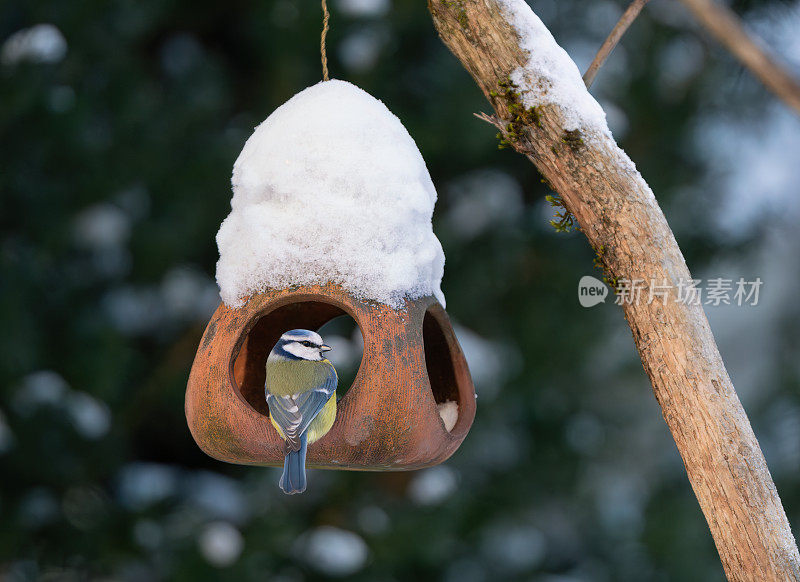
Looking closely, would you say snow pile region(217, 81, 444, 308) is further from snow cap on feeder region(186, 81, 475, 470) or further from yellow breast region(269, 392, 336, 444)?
yellow breast region(269, 392, 336, 444)

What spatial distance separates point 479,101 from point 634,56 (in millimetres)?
887

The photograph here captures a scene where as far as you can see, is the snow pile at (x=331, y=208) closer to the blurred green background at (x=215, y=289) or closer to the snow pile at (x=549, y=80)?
the snow pile at (x=549, y=80)

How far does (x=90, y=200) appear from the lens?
356cm

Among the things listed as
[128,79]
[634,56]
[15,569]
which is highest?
[634,56]

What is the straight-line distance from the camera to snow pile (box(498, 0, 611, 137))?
1.65 metres

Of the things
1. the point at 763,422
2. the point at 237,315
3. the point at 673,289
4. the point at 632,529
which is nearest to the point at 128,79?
the point at 237,315

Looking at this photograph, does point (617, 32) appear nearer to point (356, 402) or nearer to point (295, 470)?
point (356, 402)

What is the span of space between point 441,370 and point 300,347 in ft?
2.07

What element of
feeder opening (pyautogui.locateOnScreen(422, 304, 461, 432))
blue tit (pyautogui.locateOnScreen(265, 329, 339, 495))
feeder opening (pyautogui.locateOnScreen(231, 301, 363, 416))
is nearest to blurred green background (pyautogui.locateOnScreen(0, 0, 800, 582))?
feeder opening (pyautogui.locateOnScreen(231, 301, 363, 416))

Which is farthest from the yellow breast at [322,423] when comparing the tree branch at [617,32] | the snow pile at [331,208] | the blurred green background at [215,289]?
the blurred green background at [215,289]

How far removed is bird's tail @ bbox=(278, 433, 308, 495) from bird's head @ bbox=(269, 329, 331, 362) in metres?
0.18

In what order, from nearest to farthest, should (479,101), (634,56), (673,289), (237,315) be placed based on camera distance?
(673,289), (237,315), (479,101), (634,56)

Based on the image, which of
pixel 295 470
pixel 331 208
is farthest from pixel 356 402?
pixel 331 208

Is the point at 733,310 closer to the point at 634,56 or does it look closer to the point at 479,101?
the point at 634,56
